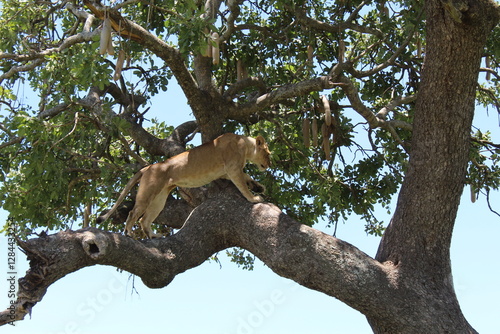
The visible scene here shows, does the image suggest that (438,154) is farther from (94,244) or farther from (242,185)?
(94,244)

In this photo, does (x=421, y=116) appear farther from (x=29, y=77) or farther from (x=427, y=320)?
(x=29, y=77)

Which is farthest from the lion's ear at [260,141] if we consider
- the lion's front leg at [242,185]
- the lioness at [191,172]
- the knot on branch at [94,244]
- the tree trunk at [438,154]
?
the knot on branch at [94,244]

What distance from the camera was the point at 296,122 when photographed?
923 centimetres

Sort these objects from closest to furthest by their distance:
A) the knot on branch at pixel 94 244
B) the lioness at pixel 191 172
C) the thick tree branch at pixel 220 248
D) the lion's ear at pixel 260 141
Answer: the thick tree branch at pixel 220 248
the knot on branch at pixel 94 244
the lioness at pixel 191 172
the lion's ear at pixel 260 141

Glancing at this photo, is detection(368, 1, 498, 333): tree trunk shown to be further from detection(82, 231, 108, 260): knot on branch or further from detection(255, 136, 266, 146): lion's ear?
detection(82, 231, 108, 260): knot on branch

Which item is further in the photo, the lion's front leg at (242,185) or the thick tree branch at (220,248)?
the lion's front leg at (242,185)

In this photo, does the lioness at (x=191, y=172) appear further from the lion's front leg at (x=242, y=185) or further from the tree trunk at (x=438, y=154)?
the tree trunk at (x=438, y=154)

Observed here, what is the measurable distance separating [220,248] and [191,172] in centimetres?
101

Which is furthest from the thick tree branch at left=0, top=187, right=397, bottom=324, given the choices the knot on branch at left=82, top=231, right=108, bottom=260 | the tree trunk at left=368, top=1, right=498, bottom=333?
the tree trunk at left=368, top=1, right=498, bottom=333

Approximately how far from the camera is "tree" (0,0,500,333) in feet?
21.5

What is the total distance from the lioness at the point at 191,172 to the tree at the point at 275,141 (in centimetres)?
30

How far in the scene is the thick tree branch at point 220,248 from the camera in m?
5.92

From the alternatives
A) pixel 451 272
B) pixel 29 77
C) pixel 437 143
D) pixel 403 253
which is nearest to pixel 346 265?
pixel 403 253

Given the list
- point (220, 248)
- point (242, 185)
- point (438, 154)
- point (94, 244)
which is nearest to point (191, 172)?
point (242, 185)
